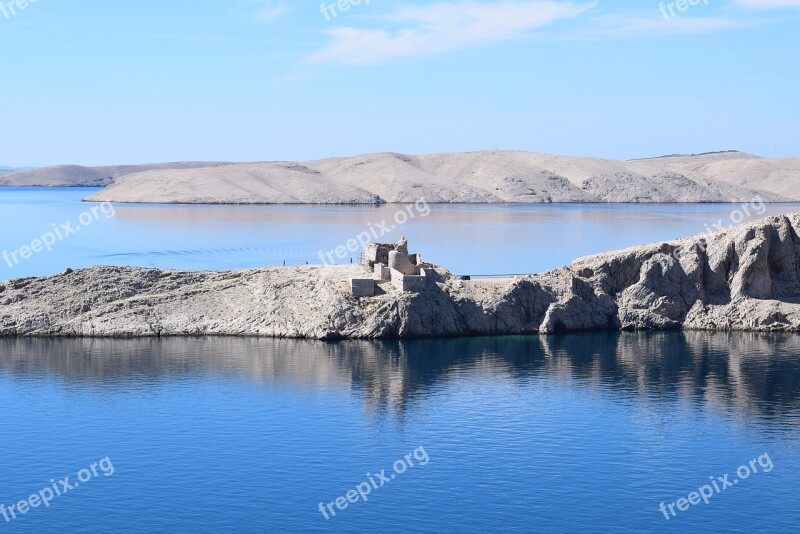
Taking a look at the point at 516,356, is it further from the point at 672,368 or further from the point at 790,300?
the point at 790,300

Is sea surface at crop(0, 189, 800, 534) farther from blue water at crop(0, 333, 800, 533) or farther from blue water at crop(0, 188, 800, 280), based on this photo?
blue water at crop(0, 188, 800, 280)

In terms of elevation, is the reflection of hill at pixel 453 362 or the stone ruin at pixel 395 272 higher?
the stone ruin at pixel 395 272

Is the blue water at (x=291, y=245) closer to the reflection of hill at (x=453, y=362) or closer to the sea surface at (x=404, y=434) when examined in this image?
the reflection of hill at (x=453, y=362)

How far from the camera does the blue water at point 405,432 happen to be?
46.4 meters

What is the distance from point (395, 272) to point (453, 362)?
1127 cm

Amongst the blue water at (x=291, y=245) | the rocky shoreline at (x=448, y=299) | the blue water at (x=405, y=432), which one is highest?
the blue water at (x=291, y=245)

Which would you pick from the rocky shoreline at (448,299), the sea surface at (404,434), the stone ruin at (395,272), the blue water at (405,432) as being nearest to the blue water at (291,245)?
the rocky shoreline at (448,299)

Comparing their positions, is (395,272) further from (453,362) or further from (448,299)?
(453,362)

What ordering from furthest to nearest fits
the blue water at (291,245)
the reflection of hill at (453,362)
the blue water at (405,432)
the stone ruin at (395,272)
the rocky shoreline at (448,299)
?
the blue water at (291,245), the rocky shoreline at (448,299), the stone ruin at (395,272), the reflection of hill at (453,362), the blue water at (405,432)

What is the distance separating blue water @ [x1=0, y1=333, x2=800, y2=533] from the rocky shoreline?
218 centimetres

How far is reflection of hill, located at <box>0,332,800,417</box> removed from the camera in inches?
2704

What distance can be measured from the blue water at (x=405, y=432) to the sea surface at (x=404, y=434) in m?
0.15

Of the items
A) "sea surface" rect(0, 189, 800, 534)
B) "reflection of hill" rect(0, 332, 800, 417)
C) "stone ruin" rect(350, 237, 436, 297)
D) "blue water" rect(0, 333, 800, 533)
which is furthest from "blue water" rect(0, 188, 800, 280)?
"blue water" rect(0, 333, 800, 533)

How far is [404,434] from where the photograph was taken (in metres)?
57.8
